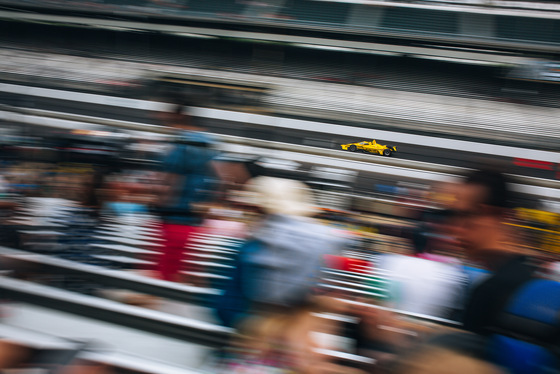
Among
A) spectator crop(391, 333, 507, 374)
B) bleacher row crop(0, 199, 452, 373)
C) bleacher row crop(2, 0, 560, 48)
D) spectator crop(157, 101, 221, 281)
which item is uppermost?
bleacher row crop(2, 0, 560, 48)

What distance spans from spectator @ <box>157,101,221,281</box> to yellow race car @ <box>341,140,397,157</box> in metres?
7.61

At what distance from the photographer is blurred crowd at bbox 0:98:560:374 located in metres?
1.36

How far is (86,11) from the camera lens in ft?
48.9

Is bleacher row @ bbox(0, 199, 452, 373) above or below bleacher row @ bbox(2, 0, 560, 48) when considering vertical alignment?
below

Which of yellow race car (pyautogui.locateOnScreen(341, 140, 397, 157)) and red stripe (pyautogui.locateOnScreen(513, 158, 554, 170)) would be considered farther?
yellow race car (pyautogui.locateOnScreen(341, 140, 397, 157))

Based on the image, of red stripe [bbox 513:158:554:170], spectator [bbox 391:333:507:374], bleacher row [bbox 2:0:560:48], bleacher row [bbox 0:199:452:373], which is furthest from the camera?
bleacher row [bbox 2:0:560:48]

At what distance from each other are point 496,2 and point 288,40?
6785mm

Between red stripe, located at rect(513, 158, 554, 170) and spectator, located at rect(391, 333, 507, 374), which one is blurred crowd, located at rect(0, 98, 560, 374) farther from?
red stripe, located at rect(513, 158, 554, 170)

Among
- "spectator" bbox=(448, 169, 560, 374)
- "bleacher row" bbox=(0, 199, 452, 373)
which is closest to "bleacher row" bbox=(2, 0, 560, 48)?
"bleacher row" bbox=(0, 199, 452, 373)

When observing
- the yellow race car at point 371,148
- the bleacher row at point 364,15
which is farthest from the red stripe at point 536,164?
the bleacher row at point 364,15

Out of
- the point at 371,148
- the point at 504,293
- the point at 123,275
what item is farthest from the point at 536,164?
the point at 504,293

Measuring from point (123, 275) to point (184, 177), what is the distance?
788 mm

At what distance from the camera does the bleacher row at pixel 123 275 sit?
249 cm

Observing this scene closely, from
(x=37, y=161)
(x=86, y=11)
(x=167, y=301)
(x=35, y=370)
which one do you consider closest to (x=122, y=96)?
(x=86, y=11)
